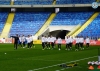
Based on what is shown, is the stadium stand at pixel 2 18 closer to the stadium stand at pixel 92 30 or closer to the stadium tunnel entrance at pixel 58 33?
the stadium tunnel entrance at pixel 58 33

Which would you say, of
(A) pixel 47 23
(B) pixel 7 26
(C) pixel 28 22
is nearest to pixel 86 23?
(A) pixel 47 23

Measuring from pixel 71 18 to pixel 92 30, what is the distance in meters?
7.96

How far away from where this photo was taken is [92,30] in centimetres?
6569

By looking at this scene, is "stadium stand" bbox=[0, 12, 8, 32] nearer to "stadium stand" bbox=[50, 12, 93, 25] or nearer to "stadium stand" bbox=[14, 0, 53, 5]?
"stadium stand" bbox=[14, 0, 53, 5]

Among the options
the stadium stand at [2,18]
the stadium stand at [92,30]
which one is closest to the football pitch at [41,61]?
the stadium stand at [92,30]

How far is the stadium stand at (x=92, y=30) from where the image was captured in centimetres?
6464

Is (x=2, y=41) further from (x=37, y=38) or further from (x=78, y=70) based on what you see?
(x=78, y=70)

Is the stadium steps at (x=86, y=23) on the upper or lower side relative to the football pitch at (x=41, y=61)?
upper

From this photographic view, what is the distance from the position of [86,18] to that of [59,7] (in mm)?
7648

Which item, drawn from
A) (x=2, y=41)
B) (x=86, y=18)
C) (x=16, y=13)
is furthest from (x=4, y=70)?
(x=16, y=13)

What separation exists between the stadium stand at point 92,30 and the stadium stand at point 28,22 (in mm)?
10738

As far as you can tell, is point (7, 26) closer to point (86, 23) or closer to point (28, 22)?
point (28, 22)

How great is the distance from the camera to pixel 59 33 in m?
72.1

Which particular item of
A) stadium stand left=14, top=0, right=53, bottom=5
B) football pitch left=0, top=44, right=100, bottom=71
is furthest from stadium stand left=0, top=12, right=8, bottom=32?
football pitch left=0, top=44, right=100, bottom=71
